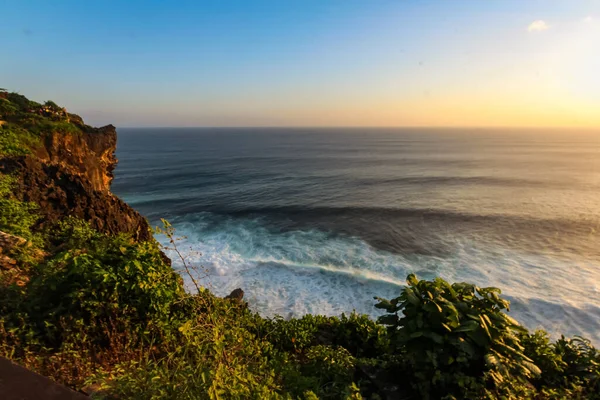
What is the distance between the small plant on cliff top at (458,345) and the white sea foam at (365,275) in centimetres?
1044

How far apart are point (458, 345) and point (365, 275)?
1440 centimetres

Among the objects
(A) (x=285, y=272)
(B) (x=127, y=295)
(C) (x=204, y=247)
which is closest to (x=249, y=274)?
(A) (x=285, y=272)

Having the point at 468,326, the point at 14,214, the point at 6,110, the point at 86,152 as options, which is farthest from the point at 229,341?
the point at 6,110

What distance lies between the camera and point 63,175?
505 inches

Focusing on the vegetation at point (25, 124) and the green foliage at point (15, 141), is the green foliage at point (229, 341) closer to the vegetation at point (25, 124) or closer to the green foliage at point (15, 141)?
the green foliage at point (15, 141)

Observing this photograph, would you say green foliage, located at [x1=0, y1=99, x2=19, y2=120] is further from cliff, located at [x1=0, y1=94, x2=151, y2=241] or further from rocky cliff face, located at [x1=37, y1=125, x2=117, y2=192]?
rocky cliff face, located at [x1=37, y1=125, x2=117, y2=192]

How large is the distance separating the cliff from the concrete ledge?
30.7ft

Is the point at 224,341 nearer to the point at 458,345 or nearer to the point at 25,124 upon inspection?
the point at 458,345

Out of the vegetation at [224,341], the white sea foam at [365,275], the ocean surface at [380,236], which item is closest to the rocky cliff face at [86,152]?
the ocean surface at [380,236]

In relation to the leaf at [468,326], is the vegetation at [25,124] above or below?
above

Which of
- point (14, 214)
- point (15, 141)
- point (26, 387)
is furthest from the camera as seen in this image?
point (15, 141)

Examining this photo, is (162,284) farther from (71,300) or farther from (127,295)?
(71,300)

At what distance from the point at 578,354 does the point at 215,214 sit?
104ft

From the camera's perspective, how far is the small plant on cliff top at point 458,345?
194 inches
